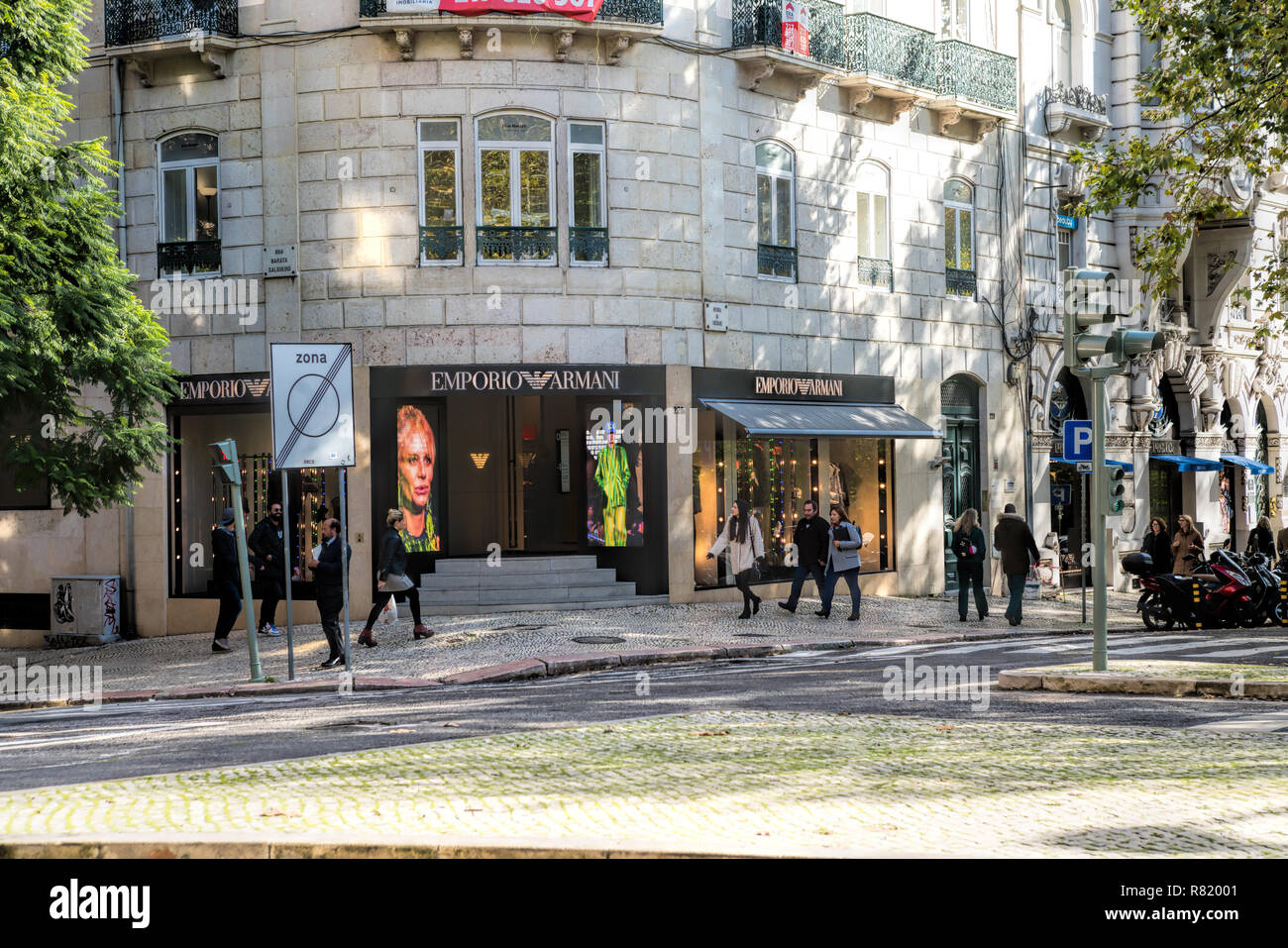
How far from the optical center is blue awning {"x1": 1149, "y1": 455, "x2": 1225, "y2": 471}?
104ft

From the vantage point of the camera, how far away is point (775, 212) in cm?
2352

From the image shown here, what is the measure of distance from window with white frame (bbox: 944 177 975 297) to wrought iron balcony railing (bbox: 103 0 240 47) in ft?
43.6

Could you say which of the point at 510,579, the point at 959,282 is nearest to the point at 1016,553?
the point at 959,282

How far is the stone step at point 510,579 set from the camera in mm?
20953

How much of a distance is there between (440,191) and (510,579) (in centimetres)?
590

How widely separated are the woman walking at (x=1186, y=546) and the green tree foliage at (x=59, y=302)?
52.6ft

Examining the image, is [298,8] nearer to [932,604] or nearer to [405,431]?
[405,431]

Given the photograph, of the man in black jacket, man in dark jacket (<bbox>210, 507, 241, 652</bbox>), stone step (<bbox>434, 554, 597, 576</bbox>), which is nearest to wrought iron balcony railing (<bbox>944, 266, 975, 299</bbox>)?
the man in black jacket

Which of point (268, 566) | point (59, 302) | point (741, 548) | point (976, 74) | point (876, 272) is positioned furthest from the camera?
point (976, 74)

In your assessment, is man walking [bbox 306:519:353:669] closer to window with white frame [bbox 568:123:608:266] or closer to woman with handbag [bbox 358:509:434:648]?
woman with handbag [bbox 358:509:434:648]

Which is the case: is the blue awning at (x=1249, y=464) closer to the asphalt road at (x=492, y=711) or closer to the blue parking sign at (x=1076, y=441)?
the blue parking sign at (x=1076, y=441)

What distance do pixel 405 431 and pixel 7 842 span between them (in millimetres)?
15475

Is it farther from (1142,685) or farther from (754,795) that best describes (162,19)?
(754,795)

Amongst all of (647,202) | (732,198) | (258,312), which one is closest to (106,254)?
(258,312)
